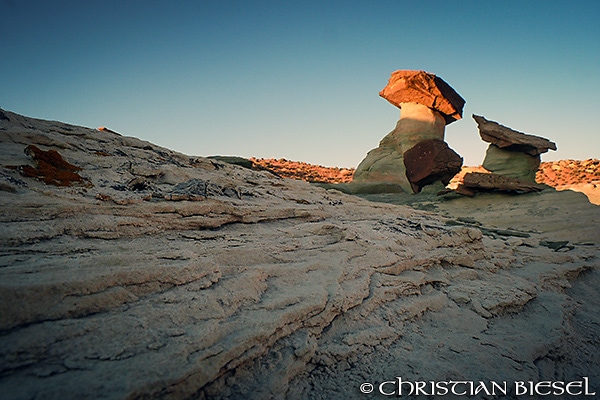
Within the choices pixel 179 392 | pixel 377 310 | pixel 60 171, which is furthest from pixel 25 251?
pixel 377 310

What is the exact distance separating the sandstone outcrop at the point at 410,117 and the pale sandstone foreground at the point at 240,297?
1110cm

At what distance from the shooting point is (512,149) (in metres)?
11.7

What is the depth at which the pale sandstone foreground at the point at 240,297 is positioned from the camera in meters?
1.08

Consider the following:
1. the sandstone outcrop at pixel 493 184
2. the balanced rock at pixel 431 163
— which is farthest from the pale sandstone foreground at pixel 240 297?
the balanced rock at pixel 431 163

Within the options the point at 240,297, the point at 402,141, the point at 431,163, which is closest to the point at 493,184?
the point at 431,163

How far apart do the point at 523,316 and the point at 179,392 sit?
227 cm

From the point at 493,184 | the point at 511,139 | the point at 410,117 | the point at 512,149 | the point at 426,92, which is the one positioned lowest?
the point at 493,184

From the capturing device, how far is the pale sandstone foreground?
108 cm

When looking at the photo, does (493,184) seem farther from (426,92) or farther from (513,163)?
(426,92)

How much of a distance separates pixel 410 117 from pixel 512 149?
431cm

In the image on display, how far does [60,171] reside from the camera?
8.10 feet

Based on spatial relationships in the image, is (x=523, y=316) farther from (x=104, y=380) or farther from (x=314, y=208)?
(x=104, y=380)

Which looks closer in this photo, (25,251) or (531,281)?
(25,251)

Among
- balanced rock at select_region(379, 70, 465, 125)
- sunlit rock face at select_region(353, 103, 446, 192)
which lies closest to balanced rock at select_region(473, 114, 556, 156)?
balanced rock at select_region(379, 70, 465, 125)
